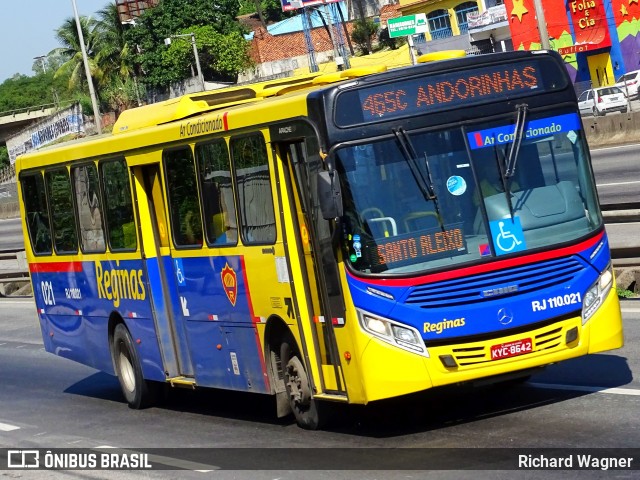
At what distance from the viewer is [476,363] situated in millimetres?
9391

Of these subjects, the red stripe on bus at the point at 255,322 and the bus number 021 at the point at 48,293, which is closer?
the red stripe on bus at the point at 255,322

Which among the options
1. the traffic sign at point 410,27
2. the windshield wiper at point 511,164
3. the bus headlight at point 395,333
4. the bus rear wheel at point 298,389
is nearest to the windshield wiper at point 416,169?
the windshield wiper at point 511,164

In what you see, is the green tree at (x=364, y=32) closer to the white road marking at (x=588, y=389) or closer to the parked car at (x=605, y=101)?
the parked car at (x=605, y=101)

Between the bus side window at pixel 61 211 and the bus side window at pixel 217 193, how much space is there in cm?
365

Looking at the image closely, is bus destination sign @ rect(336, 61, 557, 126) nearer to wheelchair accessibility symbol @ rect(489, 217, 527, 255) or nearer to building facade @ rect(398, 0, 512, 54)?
wheelchair accessibility symbol @ rect(489, 217, 527, 255)

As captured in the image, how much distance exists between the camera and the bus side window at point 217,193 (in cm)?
1124

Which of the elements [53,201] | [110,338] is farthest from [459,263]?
[53,201]

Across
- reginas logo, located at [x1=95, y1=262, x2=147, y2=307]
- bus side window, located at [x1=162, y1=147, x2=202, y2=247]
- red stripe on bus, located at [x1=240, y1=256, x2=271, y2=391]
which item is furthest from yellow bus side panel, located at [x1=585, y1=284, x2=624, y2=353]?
reginas logo, located at [x1=95, y1=262, x2=147, y2=307]

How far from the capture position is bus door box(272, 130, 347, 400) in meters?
9.80

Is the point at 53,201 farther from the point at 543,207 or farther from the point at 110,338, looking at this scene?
the point at 543,207

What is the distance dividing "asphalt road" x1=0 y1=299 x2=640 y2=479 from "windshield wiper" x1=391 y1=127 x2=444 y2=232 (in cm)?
146

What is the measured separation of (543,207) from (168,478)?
3493 mm

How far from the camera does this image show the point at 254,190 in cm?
1080

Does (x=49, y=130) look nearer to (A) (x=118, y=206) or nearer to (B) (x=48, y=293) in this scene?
(B) (x=48, y=293)
